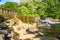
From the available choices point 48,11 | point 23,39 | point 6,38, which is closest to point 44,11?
point 48,11

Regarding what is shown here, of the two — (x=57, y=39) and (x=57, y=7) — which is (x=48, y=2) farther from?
(x=57, y=39)

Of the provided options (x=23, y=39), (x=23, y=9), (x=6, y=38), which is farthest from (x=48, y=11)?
(x=23, y=39)

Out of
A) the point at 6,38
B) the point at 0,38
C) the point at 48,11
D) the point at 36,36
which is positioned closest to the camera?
the point at 36,36

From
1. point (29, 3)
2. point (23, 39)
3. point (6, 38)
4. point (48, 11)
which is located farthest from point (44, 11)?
point (23, 39)

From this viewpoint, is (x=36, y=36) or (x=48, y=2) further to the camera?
(x=48, y=2)

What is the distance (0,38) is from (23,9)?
1563cm

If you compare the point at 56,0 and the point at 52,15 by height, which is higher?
the point at 56,0

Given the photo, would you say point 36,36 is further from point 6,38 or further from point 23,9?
point 23,9

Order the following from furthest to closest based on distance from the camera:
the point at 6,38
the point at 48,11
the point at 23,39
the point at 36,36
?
1. the point at 48,11
2. the point at 6,38
3. the point at 36,36
4. the point at 23,39

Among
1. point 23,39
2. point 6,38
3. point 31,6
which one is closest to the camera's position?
point 23,39

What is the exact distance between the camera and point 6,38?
8.84 m

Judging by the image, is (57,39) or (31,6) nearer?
(57,39)

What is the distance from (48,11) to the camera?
1156 inches

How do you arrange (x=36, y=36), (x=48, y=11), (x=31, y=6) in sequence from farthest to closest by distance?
1. (x=48, y=11)
2. (x=31, y=6)
3. (x=36, y=36)
